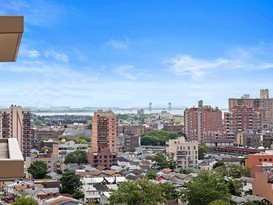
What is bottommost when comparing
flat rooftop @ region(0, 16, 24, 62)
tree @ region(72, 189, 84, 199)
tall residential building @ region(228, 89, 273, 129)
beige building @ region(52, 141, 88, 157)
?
tree @ region(72, 189, 84, 199)

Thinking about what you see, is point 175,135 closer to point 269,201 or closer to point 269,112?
point 269,112

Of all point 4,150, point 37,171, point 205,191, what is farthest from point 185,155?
point 4,150

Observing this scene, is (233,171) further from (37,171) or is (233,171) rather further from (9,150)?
(9,150)

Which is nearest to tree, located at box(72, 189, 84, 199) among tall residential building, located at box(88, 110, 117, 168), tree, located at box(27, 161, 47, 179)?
tree, located at box(27, 161, 47, 179)

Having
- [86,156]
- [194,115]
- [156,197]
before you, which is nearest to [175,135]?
[194,115]

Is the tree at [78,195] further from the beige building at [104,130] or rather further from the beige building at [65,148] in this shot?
the beige building at [104,130]

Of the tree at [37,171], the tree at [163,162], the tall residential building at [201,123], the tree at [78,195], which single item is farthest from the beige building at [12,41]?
the tall residential building at [201,123]

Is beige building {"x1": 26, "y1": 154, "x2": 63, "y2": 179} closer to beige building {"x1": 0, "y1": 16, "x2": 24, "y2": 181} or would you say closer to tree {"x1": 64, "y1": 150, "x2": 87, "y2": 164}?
tree {"x1": 64, "y1": 150, "x2": 87, "y2": 164}
